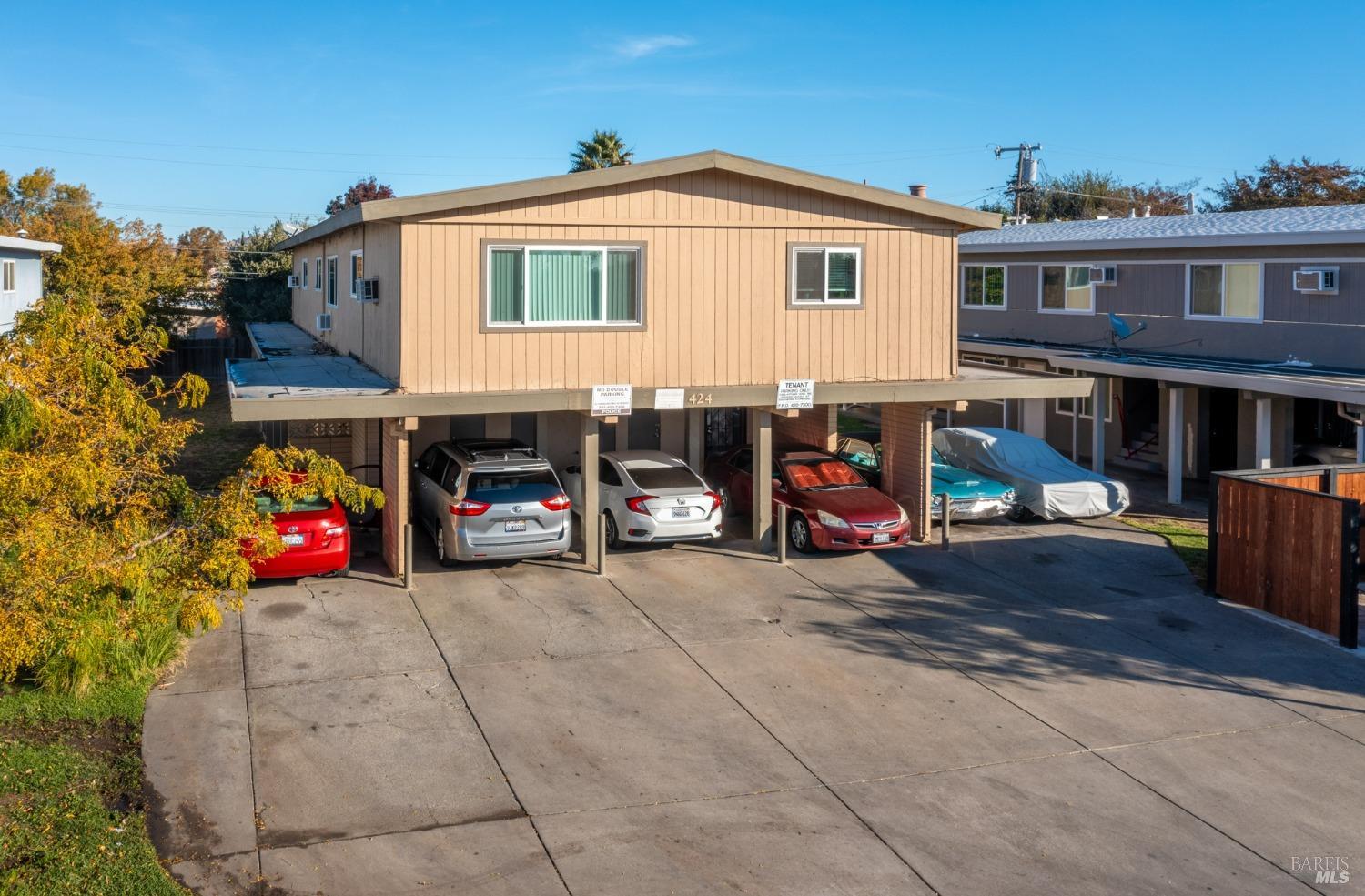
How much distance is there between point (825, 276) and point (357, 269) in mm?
7733

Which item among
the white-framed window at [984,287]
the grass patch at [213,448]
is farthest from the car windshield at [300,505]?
the white-framed window at [984,287]

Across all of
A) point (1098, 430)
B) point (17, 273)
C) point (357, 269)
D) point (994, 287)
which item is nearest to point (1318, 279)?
point (1098, 430)

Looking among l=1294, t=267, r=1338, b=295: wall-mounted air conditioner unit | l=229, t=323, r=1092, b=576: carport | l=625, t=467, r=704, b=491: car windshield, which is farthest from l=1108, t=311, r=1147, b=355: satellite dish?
l=625, t=467, r=704, b=491: car windshield

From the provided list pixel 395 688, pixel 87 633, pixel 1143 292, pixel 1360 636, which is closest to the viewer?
pixel 87 633

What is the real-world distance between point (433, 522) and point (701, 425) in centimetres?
667

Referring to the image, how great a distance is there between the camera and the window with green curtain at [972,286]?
109 feet

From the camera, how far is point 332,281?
24094mm

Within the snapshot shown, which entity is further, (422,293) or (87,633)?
(422,293)

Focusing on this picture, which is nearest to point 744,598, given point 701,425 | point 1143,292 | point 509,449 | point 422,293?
point 509,449

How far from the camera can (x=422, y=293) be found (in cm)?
1631

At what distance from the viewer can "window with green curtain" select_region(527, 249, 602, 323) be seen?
1697cm

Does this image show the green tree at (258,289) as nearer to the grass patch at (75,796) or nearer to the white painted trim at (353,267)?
the white painted trim at (353,267)

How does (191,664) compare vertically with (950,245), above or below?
below

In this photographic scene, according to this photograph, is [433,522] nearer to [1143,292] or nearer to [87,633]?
[87,633]
